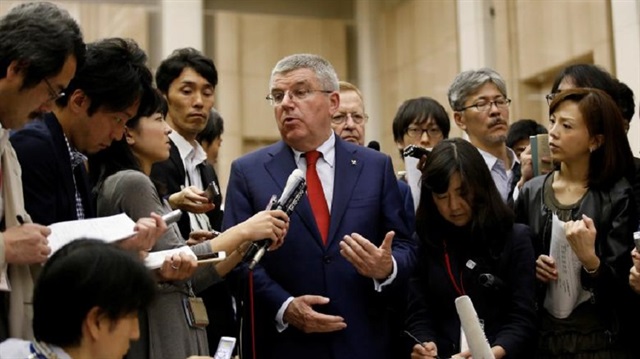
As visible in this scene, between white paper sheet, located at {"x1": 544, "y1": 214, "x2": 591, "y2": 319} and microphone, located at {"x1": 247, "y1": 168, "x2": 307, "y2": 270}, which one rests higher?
microphone, located at {"x1": 247, "y1": 168, "x2": 307, "y2": 270}

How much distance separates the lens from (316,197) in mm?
4277

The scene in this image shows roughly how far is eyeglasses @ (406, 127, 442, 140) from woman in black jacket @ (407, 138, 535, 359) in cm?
137

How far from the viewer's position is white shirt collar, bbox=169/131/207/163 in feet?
16.9

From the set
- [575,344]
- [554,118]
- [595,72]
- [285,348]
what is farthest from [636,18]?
[285,348]

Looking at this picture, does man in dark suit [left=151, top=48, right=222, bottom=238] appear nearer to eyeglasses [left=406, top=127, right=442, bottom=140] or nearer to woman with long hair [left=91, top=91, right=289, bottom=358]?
woman with long hair [left=91, top=91, right=289, bottom=358]

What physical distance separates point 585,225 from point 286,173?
131 cm

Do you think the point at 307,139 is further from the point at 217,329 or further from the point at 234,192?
the point at 217,329

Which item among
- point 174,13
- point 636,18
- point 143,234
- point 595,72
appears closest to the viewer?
point 143,234

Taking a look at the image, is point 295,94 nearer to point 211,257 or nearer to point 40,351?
point 211,257

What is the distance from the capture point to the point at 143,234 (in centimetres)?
320

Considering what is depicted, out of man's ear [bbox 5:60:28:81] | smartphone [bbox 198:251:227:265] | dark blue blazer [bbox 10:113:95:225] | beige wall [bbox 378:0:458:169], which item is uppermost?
beige wall [bbox 378:0:458:169]

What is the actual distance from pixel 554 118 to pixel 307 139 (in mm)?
1196

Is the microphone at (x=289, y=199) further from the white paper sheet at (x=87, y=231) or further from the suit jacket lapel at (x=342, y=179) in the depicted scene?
the white paper sheet at (x=87, y=231)

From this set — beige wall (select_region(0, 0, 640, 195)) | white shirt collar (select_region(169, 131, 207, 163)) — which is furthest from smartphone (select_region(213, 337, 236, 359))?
beige wall (select_region(0, 0, 640, 195))
